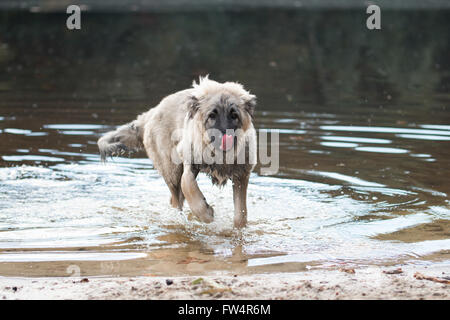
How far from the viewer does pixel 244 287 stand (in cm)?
541

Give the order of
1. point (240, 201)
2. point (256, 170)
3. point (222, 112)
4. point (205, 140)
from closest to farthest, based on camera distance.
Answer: point (222, 112) → point (205, 140) → point (240, 201) → point (256, 170)

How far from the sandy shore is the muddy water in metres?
0.44

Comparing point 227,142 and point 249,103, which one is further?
point 249,103

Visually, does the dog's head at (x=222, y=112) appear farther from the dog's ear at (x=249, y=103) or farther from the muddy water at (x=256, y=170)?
the muddy water at (x=256, y=170)

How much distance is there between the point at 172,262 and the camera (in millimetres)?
6656

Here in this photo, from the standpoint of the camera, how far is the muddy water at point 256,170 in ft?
22.8

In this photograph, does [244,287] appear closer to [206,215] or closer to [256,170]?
[206,215]

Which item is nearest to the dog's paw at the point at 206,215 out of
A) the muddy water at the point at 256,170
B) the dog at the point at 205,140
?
the dog at the point at 205,140

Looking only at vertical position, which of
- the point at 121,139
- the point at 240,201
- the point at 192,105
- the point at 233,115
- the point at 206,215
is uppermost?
the point at 192,105

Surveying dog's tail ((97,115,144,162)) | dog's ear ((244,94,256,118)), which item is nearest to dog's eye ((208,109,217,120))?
dog's ear ((244,94,256,118))

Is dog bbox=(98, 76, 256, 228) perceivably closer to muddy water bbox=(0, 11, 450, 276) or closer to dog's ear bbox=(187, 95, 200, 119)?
dog's ear bbox=(187, 95, 200, 119)

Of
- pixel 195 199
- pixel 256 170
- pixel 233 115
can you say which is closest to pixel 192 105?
pixel 233 115

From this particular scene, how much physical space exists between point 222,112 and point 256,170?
12.5 feet
